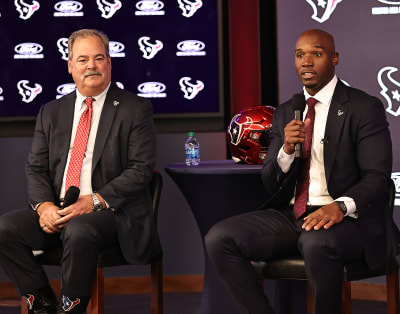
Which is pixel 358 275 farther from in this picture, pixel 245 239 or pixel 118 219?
pixel 118 219

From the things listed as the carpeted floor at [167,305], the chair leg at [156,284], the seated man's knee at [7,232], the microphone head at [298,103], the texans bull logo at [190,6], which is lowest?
the carpeted floor at [167,305]

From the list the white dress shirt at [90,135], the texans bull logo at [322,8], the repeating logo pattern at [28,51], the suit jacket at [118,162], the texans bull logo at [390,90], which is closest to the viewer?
the suit jacket at [118,162]

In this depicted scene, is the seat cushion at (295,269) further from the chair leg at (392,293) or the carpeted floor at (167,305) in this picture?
the carpeted floor at (167,305)

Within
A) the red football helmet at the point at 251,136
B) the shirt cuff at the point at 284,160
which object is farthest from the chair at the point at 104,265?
the shirt cuff at the point at 284,160

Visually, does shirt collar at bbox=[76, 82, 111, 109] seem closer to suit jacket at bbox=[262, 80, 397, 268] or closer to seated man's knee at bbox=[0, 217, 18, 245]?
seated man's knee at bbox=[0, 217, 18, 245]

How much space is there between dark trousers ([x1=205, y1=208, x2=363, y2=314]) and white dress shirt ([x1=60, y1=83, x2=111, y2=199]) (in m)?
0.81

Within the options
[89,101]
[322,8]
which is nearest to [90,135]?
[89,101]

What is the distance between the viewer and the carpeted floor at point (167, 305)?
4.24 meters

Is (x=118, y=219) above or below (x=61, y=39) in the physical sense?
below

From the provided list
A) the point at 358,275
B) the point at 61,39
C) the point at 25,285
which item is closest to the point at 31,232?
the point at 25,285

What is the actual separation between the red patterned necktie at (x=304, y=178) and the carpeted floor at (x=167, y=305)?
56.1 inches

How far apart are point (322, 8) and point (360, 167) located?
1873mm

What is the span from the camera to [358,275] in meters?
2.86

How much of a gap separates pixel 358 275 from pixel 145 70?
247 centimetres
